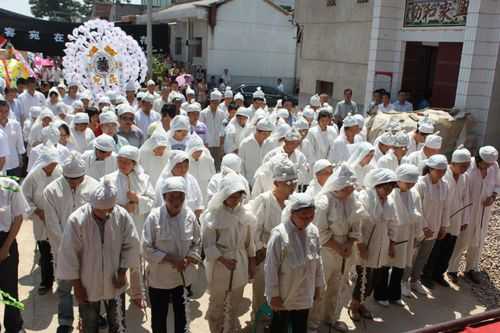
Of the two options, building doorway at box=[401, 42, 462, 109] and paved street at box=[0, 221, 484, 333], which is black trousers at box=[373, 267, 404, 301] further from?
building doorway at box=[401, 42, 462, 109]

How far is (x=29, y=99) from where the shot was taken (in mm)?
9484

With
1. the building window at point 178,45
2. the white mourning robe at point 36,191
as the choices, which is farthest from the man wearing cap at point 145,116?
the building window at point 178,45

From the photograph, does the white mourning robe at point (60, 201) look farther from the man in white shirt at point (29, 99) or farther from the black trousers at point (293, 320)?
the man in white shirt at point (29, 99)

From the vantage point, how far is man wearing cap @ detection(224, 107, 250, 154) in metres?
8.06

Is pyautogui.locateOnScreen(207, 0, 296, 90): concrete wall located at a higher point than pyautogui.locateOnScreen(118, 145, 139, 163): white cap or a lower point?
higher

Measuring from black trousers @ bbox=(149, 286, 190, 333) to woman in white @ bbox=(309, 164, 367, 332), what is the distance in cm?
129

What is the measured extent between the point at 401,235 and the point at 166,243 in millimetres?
2563

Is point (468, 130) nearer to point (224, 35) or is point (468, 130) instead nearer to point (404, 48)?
point (404, 48)

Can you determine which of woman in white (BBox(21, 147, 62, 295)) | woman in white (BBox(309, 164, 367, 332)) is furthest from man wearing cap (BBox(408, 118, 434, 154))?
woman in white (BBox(21, 147, 62, 295))

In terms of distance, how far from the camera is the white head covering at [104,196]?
3486 mm

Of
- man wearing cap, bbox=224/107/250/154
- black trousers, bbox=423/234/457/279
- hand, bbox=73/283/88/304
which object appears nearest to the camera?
hand, bbox=73/283/88/304

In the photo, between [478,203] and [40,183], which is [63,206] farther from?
[478,203]

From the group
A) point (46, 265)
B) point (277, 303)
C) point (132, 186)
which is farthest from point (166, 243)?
point (46, 265)

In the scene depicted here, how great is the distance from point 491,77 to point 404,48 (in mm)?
2856
